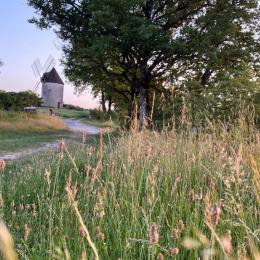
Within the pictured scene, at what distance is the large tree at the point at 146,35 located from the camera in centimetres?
2367

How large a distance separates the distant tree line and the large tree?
42.0 feet

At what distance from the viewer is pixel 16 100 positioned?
42.5 metres

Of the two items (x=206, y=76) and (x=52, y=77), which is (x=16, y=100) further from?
(x=52, y=77)

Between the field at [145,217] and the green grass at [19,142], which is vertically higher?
the field at [145,217]

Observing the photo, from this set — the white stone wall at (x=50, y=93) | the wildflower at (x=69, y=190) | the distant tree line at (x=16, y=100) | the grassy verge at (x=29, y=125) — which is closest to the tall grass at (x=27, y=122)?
the grassy verge at (x=29, y=125)

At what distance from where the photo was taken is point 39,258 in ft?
10.4

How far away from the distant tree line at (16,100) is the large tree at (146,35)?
504 inches

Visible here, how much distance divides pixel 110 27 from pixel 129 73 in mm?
7017

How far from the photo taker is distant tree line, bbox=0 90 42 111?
1635 inches

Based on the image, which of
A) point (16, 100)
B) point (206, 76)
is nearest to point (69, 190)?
point (206, 76)

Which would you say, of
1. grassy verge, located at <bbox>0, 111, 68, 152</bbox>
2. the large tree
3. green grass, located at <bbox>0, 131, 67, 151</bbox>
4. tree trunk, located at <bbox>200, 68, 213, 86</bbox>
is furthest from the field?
grassy verge, located at <bbox>0, 111, 68, 152</bbox>

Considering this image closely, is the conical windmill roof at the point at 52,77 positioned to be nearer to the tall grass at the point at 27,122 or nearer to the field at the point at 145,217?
the tall grass at the point at 27,122

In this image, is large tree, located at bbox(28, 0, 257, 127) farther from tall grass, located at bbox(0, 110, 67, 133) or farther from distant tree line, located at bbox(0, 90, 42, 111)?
distant tree line, located at bbox(0, 90, 42, 111)

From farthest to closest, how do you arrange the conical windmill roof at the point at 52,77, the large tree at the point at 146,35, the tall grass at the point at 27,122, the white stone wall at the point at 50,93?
the white stone wall at the point at 50,93, the conical windmill roof at the point at 52,77, the tall grass at the point at 27,122, the large tree at the point at 146,35
